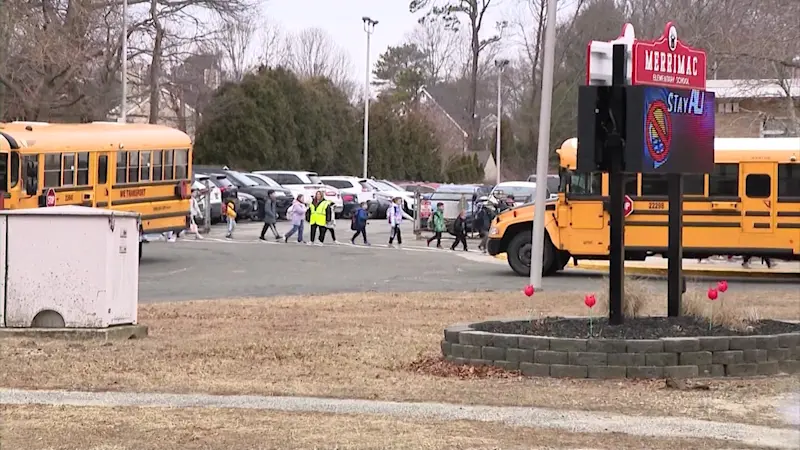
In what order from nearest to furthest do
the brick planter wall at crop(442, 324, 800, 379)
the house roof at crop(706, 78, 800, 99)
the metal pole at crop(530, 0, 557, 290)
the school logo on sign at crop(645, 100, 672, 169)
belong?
the brick planter wall at crop(442, 324, 800, 379) < the school logo on sign at crop(645, 100, 672, 169) < the metal pole at crop(530, 0, 557, 290) < the house roof at crop(706, 78, 800, 99)

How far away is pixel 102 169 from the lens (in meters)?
25.8

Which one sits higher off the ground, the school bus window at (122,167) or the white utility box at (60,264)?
the school bus window at (122,167)

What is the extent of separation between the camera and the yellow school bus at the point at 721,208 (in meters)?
23.1

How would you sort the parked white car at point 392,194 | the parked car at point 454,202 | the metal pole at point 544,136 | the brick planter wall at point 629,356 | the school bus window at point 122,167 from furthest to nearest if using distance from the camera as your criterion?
the parked white car at point 392,194
the parked car at point 454,202
the school bus window at point 122,167
the metal pole at point 544,136
the brick planter wall at point 629,356

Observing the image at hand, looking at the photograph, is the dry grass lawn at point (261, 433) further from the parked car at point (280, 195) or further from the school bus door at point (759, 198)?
the parked car at point (280, 195)

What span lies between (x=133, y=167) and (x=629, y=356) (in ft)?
58.5

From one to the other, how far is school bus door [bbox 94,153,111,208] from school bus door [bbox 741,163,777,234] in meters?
12.7

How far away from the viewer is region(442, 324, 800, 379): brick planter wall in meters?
10.5

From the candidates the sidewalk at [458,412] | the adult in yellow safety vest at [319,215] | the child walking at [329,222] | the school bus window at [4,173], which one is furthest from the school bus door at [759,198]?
the sidewalk at [458,412]

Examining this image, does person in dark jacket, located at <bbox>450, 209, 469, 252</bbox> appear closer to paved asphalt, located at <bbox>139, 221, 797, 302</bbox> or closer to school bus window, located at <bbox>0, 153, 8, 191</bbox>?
paved asphalt, located at <bbox>139, 221, 797, 302</bbox>

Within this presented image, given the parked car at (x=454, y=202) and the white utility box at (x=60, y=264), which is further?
the parked car at (x=454, y=202)

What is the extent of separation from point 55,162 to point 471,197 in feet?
52.4

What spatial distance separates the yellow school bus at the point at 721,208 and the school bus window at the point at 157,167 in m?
9.17

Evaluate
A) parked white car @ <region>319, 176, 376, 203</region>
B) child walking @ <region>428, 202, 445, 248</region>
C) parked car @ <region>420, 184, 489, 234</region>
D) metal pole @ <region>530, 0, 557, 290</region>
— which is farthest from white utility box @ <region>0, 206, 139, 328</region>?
parked white car @ <region>319, 176, 376, 203</region>
